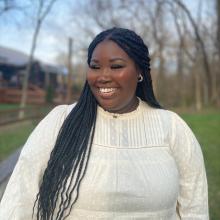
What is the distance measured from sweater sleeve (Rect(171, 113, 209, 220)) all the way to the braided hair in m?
0.39

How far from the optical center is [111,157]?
6.81 feet

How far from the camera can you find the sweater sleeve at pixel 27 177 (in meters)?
1.99

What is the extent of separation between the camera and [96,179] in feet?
6.61

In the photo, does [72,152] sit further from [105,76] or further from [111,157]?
[105,76]

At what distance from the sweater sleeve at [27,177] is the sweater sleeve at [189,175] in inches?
23.4

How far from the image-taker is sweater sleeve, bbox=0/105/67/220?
1987 millimetres

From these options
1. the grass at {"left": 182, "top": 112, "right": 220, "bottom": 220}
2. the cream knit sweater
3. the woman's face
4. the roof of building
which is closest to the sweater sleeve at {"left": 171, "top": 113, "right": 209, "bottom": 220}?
the cream knit sweater

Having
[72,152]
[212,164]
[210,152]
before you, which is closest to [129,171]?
[72,152]

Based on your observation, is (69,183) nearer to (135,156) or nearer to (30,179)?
(30,179)

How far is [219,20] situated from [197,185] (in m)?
33.6

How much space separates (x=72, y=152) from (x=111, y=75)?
1.25 ft

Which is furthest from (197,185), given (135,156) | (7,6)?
(7,6)

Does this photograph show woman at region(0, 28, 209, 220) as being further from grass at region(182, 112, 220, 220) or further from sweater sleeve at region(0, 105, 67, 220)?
grass at region(182, 112, 220, 220)

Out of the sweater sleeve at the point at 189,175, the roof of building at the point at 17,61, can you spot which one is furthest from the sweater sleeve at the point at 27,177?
the roof of building at the point at 17,61
